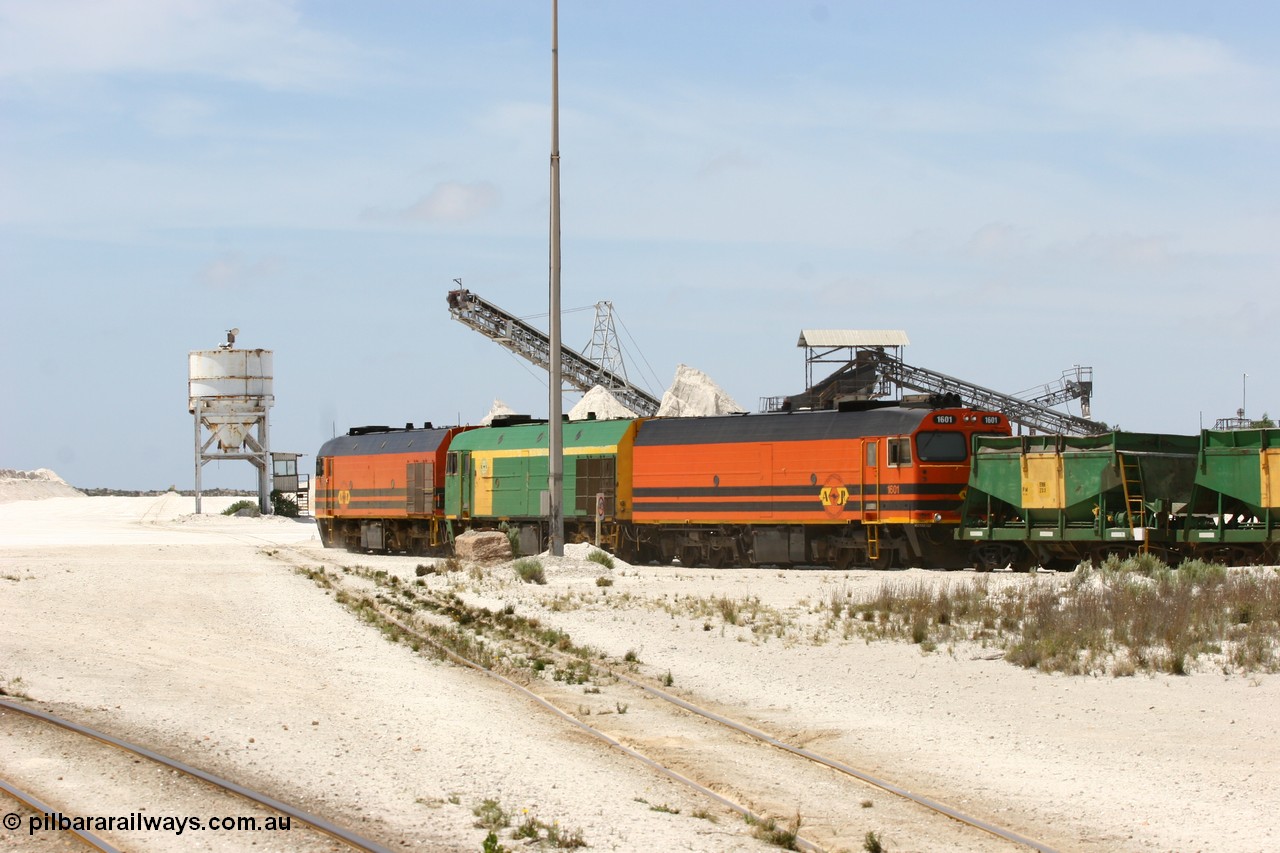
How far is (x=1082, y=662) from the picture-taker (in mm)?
18719

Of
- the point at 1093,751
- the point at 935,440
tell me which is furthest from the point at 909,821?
the point at 935,440

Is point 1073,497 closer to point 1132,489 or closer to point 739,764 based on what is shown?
point 1132,489

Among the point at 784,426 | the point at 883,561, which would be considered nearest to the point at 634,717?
the point at 883,561

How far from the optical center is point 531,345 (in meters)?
68.4

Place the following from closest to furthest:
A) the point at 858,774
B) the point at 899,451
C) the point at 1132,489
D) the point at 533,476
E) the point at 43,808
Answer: the point at 43,808
the point at 858,774
the point at 1132,489
the point at 899,451
the point at 533,476

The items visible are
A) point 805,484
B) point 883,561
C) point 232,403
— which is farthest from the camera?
point 232,403

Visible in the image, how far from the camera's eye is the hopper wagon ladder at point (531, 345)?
67.4m

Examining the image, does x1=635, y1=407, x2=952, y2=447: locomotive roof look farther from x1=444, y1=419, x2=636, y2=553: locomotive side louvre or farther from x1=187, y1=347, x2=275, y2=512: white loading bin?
x1=187, y1=347, x2=275, y2=512: white loading bin

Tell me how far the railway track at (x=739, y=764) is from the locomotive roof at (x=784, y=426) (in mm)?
15136

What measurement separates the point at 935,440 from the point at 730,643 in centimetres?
1322

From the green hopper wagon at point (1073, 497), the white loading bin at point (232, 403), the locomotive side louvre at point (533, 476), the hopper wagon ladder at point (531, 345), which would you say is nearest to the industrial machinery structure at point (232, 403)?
the white loading bin at point (232, 403)

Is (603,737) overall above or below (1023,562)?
below

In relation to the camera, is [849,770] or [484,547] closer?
[849,770]

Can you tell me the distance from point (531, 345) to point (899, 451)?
3706 centimetres
